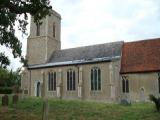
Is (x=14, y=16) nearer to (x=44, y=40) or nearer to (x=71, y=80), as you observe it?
Answer: (x=71, y=80)

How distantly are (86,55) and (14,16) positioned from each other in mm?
22717

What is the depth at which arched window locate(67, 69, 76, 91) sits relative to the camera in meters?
35.0

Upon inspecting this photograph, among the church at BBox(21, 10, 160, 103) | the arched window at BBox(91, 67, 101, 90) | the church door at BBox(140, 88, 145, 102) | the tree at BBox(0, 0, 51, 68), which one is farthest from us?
the arched window at BBox(91, 67, 101, 90)

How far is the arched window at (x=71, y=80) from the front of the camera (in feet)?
115

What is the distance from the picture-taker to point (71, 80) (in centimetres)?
3525

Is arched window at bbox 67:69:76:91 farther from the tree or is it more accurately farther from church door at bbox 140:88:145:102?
the tree

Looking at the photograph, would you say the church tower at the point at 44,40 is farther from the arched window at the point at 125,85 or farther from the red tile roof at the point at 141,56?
the arched window at the point at 125,85

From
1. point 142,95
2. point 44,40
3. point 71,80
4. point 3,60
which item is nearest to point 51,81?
point 71,80

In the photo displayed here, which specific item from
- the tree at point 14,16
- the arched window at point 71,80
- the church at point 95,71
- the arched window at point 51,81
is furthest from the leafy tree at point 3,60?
the arched window at point 51,81

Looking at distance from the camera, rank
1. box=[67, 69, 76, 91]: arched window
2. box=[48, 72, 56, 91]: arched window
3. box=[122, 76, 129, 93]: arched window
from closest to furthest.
Result: 1. box=[122, 76, 129, 93]: arched window
2. box=[67, 69, 76, 91]: arched window
3. box=[48, 72, 56, 91]: arched window

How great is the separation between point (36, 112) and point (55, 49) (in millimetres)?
25302

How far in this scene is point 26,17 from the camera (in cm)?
1426

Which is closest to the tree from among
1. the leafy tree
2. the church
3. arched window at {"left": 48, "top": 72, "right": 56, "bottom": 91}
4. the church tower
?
the leafy tree

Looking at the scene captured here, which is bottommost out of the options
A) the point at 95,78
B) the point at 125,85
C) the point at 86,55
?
the point at 125,85
